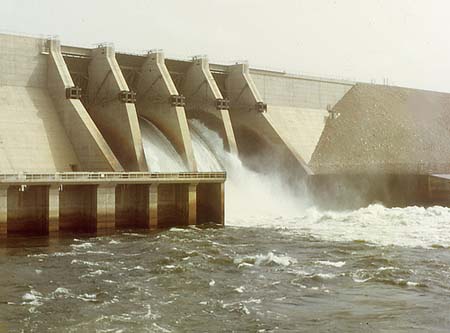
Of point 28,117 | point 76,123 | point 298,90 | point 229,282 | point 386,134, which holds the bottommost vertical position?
point 229,282

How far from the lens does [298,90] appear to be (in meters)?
63.9

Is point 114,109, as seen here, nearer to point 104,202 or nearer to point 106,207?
point 104,202

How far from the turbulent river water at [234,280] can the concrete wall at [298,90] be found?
2425 cm

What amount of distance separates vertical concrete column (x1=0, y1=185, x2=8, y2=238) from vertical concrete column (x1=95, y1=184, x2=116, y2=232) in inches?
190

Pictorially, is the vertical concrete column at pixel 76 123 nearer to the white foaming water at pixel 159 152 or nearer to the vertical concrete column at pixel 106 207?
the vertical concrete column at pixel 106 207

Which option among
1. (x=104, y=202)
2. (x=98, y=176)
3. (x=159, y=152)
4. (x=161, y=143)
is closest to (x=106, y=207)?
(x=104, y=202)

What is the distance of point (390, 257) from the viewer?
27.0 meters

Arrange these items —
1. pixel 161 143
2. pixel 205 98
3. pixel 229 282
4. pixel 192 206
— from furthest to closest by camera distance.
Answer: pixel 205 98
pixel 161 143
pixel 192 206
pixel 229 282

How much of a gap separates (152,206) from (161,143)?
30.8 feet

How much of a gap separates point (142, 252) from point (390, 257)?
10.9 meters

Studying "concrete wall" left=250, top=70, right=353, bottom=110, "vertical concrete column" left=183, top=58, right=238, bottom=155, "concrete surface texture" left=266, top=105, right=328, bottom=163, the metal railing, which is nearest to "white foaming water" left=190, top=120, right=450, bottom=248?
"vertical concrete column" left=183, top=58, right=238, bottom=155

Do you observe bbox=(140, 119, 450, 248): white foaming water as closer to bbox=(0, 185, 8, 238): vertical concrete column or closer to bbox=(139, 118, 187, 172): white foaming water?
bbox=(139, 118, 187, 172): white foaming water

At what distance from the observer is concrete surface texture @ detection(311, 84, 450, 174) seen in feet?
195

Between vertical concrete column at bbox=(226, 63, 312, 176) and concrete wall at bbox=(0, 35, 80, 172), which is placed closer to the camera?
concrete wall at bbox=(0, 35, 80, 172)
